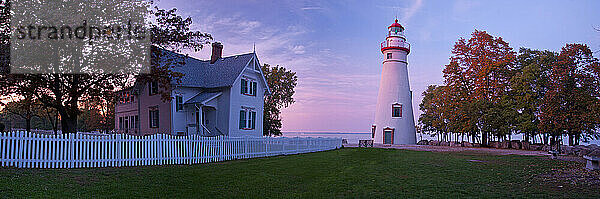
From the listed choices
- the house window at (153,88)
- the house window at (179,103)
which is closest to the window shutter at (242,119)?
the house window at (179,103)

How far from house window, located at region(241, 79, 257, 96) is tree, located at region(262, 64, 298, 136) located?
35.9 feet

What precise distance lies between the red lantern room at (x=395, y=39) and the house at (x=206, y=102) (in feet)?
55.5

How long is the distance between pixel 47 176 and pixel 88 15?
6165 millimetres

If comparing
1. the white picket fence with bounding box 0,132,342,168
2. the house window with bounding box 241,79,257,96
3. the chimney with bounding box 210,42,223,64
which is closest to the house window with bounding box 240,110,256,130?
the house window with bounding box 241,79,257,96

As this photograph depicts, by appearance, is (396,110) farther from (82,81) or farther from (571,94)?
(82,81)

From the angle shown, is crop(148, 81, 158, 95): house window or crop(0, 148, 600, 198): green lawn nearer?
crop(0, 148, 600, 198): green lawn

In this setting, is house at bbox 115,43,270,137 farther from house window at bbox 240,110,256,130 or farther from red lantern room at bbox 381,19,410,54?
red lantern room at bbox 381,19,410,54

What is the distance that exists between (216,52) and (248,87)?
4347 mm

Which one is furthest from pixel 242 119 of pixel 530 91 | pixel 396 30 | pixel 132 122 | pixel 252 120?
pixel 530 91

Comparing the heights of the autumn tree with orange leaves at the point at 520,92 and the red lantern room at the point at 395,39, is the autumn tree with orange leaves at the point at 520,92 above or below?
below

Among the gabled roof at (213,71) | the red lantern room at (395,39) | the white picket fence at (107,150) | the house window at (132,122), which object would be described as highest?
the red lantern room at (395,39)

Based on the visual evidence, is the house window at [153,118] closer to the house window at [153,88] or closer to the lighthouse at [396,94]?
the house window at [153,88]

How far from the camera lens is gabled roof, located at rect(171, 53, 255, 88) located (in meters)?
25.8

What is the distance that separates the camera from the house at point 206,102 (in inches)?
989
